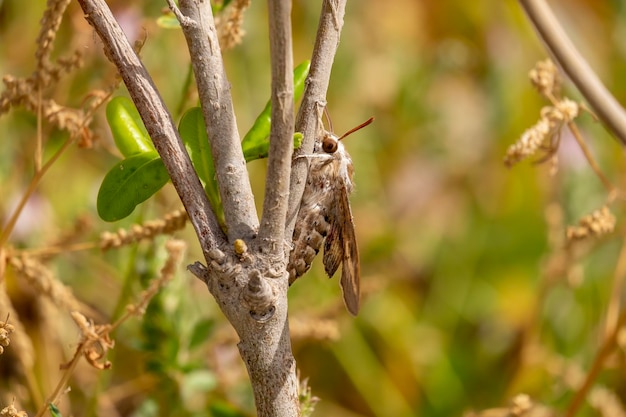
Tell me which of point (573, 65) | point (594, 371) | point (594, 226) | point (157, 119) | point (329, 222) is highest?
point (157, 119)

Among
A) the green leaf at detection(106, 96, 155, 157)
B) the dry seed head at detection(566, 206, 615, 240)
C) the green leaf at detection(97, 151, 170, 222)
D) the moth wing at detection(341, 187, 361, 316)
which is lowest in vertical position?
the dry seed head at detection(566, 206, 615, 240)

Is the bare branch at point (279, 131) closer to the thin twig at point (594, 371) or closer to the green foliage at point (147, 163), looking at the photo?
the green foliage at point (147, 163)

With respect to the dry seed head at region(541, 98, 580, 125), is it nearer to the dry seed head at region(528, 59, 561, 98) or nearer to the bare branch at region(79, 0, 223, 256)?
the dry seed head at region(528, 59, 561, 98)

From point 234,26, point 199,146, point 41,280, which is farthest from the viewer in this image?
point 41,280

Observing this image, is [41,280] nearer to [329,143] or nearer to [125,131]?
[125,131]

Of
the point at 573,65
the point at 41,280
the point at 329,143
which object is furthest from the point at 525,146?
the point at 41,280

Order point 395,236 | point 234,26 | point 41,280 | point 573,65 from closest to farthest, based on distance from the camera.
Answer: point 573,65 < point 234,26 < point 41,280 < point 395,236

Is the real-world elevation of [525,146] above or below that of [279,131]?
below

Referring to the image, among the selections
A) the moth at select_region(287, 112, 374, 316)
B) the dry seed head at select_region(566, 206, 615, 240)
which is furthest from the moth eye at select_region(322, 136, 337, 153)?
the dry seed head at select_region(566, 206, 615, 240)
